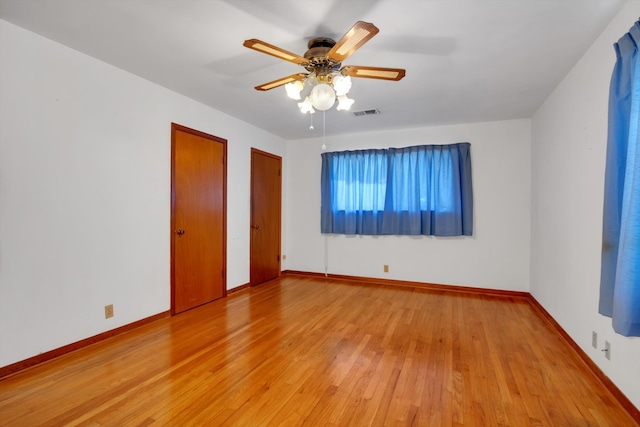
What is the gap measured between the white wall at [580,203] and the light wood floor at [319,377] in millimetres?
277

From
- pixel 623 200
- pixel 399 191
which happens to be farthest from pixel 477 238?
pixel 623 200

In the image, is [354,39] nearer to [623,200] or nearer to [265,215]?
[623,200]

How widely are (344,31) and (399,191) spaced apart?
2971 mm

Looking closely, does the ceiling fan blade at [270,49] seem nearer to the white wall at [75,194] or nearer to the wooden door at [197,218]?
the white wall at [75,194]

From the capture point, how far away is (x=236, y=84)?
3.10 m

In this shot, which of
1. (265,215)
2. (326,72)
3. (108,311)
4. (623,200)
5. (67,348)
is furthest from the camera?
(265,215)

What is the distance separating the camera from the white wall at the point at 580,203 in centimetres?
196

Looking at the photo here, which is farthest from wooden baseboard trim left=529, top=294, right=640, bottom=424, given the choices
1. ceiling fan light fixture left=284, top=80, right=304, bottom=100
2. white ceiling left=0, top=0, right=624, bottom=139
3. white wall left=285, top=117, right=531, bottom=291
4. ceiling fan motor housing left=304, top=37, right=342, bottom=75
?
ceiling fan light fixture left=284, top=80, right=304, bottom=100

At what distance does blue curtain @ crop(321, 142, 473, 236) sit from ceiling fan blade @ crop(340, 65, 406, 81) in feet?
8.56

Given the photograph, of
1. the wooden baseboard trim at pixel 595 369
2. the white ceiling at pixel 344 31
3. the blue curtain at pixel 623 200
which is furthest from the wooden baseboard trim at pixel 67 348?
the wooden baseboard trim at pixel 595 369

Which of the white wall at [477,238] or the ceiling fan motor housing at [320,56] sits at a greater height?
the ceiling fan motor housing at [320,56]

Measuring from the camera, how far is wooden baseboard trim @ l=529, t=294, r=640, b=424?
5.70 ft

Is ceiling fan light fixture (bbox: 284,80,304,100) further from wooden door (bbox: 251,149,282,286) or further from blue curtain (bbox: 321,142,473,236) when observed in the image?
blue curtain (bbox: 321,142,473,236)

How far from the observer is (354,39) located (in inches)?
67.9
